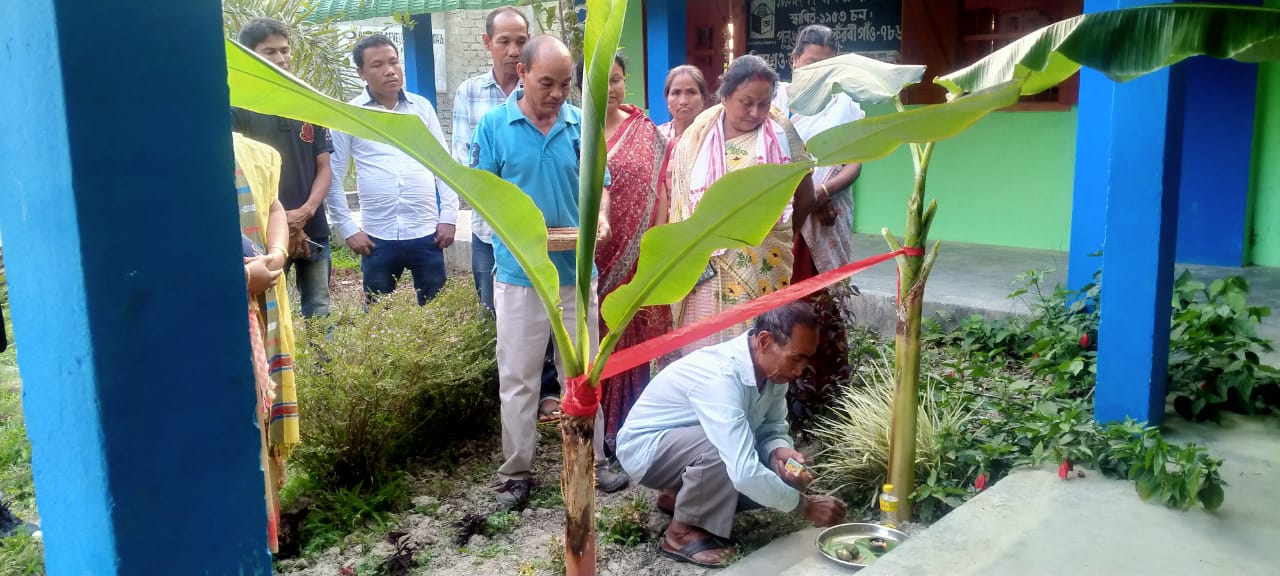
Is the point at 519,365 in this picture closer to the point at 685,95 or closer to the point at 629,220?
the point at 629,220

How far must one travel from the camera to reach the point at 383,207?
472cm

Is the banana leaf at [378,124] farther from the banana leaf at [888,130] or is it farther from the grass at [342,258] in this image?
the grass at [342,258]

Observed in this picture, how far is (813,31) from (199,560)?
3.98 meters

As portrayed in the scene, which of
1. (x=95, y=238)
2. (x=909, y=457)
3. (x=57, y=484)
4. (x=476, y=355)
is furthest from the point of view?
(x=476, y=355)

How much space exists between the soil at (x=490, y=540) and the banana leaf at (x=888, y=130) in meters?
1.75

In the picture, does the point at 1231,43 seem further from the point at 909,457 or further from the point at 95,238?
the point at 95,238

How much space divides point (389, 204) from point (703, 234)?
10.4 feet


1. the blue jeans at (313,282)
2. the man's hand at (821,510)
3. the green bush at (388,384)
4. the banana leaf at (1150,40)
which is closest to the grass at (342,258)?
the blue jeans at (313,282)

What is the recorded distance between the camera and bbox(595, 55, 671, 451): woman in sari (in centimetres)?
405

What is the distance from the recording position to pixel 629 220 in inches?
160

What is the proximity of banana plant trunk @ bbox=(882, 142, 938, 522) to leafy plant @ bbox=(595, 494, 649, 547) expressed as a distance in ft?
2.88

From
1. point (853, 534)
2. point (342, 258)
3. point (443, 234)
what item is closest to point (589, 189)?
point (853, 534)

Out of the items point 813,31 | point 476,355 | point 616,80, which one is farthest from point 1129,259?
point 476,355

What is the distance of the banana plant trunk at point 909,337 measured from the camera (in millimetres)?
2994
